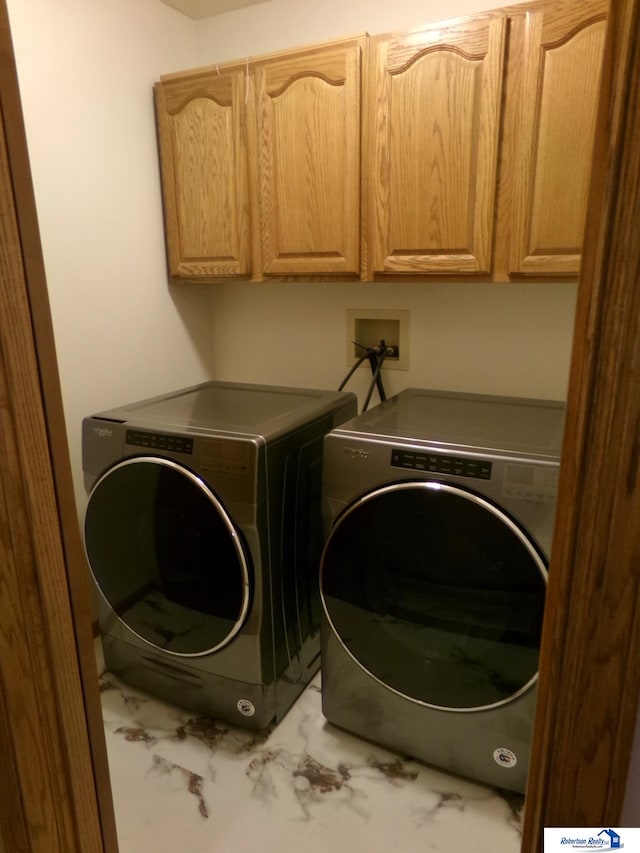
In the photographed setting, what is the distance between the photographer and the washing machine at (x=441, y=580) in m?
1.18

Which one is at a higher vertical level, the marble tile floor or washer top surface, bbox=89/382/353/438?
washer top surface, bbox=89/382/353/438

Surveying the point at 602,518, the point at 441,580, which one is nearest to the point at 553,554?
the point at 602,518

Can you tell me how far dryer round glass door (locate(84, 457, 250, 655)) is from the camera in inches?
55.6

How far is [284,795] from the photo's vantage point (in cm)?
140

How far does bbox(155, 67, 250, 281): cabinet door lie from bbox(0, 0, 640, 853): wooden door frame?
1174 mm

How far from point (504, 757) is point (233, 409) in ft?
3.71

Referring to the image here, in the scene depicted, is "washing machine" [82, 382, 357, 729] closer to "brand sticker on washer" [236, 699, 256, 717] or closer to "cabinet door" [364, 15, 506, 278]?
"brand sticker on washer" [236, 699, 256, 717]

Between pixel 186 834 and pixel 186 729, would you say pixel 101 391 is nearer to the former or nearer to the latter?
pixel 186 729

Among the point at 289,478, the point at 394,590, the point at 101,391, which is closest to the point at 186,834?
the point at 394,590

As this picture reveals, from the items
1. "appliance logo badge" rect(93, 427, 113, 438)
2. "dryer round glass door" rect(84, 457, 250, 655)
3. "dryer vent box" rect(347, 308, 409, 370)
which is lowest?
"dryer round glass door" rect(84, 457, 250, 655)

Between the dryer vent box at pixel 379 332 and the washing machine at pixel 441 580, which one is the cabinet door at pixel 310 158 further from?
the washing machine at pixel 441 580

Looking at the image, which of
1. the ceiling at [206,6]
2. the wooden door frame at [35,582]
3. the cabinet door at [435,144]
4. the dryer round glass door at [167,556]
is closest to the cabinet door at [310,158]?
the cabinet door at [435,144]

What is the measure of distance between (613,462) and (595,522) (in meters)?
0.06

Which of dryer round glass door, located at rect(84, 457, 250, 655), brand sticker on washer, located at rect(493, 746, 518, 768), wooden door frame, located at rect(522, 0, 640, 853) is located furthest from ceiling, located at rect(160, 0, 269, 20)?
brand sticker on washer, located at rect(493, 746, 518, 768)
